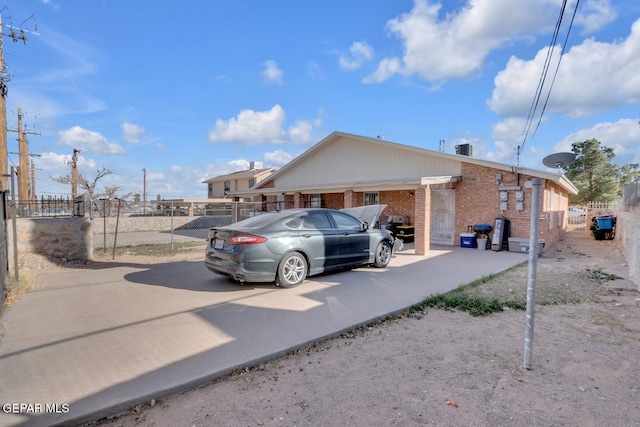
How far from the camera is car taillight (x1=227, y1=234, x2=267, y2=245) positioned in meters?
5.78

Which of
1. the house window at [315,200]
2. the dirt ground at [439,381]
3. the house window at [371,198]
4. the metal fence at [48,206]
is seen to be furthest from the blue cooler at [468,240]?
the metal fence at [48,206]

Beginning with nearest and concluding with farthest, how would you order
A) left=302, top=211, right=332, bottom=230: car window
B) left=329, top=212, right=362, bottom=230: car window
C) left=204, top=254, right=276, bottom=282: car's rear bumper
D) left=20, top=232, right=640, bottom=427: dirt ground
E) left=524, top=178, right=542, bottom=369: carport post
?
left=20, top=232, right=640, bottom=427: dirt ground → left=524, top=178, right=542, bottom=369: carport post → left=204, top=254, right=276, bottom=282: car's rear bumper → left=302, top=211, right=332, bottom=230: car window → left=329, top=212, right=362, bottom=230: car window

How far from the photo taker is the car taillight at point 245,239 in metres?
5.78

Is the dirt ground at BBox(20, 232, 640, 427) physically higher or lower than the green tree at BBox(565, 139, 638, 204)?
lower

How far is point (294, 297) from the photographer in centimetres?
562

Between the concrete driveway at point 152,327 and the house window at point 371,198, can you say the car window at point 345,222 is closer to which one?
the concrete driveway at point 152,327

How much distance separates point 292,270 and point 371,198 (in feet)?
33.1

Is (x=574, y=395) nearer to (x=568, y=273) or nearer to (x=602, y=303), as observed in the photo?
(x=602, y=303)

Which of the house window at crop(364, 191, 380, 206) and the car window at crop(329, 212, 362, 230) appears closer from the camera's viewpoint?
the car window at crop(329, 212, 362, 230)

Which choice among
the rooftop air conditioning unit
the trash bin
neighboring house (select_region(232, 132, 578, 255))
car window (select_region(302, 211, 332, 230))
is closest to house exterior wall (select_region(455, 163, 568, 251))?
neighboring house (select_region(232, 132, 578, 255))

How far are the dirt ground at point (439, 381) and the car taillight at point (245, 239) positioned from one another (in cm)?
244

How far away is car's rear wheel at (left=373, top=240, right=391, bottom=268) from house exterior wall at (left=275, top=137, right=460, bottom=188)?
202 inches

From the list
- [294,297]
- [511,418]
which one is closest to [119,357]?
[294,297]

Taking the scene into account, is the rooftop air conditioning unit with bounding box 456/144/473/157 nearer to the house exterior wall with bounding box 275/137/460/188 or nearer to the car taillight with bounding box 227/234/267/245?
the house exterior wall with bounding box 275/137/460/188
